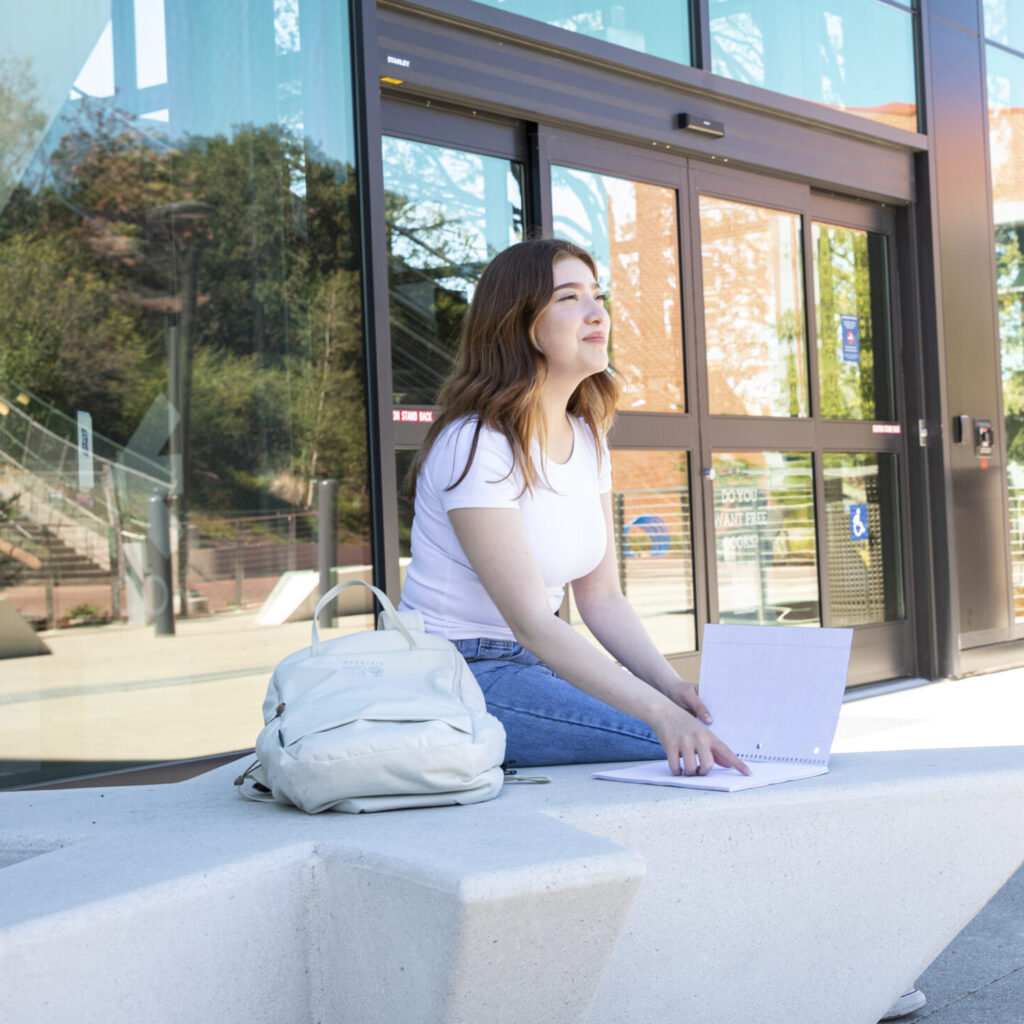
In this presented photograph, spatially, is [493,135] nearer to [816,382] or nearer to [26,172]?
[26,172]

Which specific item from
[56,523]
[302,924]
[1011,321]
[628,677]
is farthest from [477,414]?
[1011,321]

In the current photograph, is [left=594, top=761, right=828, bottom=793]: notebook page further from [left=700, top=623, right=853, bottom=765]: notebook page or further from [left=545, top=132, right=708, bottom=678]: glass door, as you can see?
[left=545, top=132, right=708, bottom=678]: glass door

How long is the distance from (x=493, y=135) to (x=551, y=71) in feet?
1.36

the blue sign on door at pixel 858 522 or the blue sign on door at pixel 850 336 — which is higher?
the blue sign on door at pixel 850 336

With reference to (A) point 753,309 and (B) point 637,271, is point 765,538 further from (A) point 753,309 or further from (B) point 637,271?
(B) point 637,271

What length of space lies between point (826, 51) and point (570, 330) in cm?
518

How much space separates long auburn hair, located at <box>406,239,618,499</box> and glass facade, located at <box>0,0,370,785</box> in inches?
77.6

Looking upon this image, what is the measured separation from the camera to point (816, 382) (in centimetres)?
698

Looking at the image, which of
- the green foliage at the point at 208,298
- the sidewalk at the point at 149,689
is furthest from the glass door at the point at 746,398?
the sidewalk at the point at 149,689

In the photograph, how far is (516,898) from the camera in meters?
1.58

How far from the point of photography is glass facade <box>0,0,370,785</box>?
4.22 meters

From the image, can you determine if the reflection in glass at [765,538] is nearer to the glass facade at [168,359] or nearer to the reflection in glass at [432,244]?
the reflection in glass at [432,244]

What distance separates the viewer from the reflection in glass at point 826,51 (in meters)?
6.53

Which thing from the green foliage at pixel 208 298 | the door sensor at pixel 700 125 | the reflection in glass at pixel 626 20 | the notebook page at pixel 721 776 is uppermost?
the reflection in glass at pixel 626 20
